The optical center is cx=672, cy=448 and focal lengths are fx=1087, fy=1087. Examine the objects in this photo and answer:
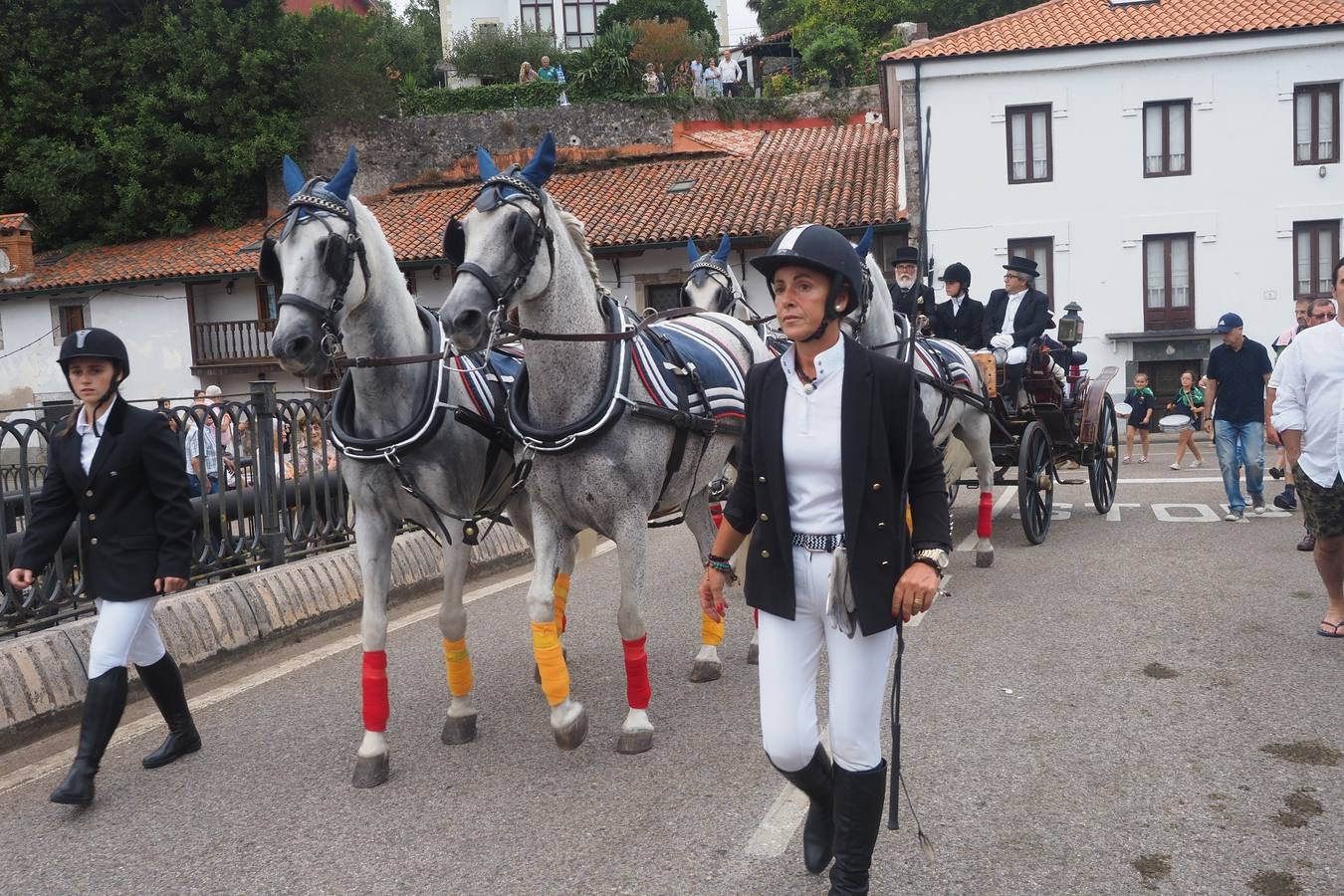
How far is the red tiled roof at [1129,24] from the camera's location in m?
25.9

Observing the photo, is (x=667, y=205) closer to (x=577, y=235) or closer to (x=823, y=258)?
(x=577, y=235)

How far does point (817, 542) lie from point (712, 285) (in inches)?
212

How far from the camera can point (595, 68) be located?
3609 centimetres

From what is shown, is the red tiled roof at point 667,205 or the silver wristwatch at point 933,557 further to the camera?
the red tiled roof at point 667,205

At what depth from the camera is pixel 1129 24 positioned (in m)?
27.1

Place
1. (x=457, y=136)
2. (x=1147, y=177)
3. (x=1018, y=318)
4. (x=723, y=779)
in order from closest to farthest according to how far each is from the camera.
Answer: (x=723, y=779) < (x=1018, y=318) < (x=1147, y=177) < (x=457, y=136)

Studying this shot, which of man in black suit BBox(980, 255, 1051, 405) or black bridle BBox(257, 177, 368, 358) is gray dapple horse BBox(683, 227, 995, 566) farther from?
black bridle BBox(257, 177, 368, 358)

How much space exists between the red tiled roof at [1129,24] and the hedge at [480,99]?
13205 mm

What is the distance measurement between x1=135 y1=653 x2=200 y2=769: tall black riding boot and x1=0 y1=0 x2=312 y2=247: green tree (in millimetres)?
31532

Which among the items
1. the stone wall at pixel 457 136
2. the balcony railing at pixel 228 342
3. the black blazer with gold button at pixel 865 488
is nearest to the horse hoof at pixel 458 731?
the black blazer with gold button at pixel 865 488

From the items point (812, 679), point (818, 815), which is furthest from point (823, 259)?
point (818, 815)

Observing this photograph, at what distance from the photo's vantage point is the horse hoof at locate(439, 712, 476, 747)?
16.5ft

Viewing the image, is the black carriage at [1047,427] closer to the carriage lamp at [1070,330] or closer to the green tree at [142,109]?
the carriage lamp at [1070,330]

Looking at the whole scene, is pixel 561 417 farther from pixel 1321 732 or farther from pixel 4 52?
pixel 4 52
